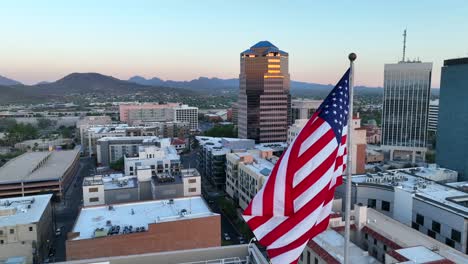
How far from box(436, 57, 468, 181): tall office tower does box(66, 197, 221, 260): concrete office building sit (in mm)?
53649

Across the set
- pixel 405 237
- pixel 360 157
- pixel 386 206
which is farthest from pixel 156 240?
pixel 360 157

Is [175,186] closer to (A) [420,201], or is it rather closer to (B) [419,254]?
(A) [420,201]

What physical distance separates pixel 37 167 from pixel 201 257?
5998 cm

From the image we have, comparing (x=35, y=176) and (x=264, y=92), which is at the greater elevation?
(x=264, y=92)

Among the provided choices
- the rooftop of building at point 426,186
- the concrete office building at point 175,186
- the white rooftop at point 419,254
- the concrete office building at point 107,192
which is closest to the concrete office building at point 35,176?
the concrete office building at point 107,192

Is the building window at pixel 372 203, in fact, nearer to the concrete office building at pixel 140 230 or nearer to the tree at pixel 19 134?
the concrete office building at pixel 140 230

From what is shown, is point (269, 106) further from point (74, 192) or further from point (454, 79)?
point (74, 192)

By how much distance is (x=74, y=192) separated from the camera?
64.0m

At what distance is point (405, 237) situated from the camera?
27.1 metres

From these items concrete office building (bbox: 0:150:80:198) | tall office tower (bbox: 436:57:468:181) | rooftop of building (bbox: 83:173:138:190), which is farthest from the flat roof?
tall office tower (bbox: 436:57:468:181)

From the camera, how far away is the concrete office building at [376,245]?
904 inches

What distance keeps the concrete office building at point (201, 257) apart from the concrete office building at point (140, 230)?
47.7 ft

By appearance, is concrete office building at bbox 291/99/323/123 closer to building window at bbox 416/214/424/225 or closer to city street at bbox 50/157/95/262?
city street at bbox 50/157/95/262

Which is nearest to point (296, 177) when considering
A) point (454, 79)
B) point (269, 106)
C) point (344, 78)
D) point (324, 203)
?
point (324, 203)
